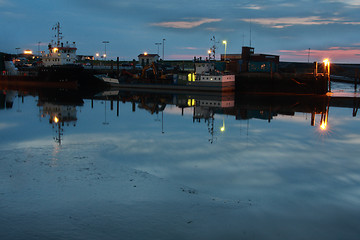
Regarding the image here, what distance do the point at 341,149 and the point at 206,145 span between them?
6459 millimetres

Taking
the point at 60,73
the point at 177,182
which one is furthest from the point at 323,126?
the point at 60,73

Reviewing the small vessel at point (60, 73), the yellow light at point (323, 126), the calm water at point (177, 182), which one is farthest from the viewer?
the small vessel at point (60, 73)

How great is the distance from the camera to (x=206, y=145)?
17.2 meters

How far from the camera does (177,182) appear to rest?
11.4 metres

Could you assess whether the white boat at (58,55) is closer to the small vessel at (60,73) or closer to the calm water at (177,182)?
the small vessel at (60,73)

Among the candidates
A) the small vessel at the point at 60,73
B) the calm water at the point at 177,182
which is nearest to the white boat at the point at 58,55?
the small vessel at the point at 60,73

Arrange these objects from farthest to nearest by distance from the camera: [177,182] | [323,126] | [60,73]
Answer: [60,73]
[323,126]
[177,182]

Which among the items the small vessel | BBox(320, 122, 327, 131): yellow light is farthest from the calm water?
the small vessel

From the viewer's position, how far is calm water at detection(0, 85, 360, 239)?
8156 millimetres

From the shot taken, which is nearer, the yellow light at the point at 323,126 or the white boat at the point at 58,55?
the yellow light at the point at 323,126

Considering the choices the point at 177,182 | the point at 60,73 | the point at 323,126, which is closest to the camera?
the point at 177,182

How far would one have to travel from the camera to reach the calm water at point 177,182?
8156 millimetres

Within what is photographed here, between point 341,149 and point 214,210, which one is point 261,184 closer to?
point 214,210

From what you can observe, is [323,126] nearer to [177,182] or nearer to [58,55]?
[177,182]
